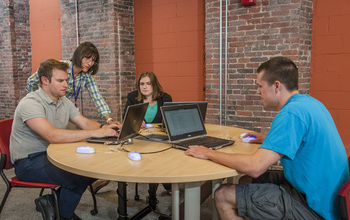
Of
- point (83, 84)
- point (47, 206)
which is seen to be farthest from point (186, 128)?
point (83, 84)

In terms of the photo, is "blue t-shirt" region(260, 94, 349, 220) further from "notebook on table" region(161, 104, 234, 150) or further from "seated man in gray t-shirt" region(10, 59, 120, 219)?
"seated man in gray t-shirt" region(10, 59, 120, 219)

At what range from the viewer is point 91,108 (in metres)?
5.17

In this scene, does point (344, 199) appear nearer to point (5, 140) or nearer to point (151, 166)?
point (151, 166)

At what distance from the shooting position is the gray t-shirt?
2.12 meters

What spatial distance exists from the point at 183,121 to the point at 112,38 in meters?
3.01

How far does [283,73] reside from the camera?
1.64 meters

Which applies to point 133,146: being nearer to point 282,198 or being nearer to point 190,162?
point 190,162

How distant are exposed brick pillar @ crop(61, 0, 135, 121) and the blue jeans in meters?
2.72

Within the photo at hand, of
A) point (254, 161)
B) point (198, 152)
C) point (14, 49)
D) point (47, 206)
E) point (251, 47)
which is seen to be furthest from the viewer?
point (14, 49)

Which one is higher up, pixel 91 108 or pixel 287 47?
pixel 287 47

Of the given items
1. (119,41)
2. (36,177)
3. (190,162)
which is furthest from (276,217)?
(119,41)

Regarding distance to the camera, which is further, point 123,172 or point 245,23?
point 245,23

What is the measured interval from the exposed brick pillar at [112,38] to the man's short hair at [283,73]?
347 centimetres

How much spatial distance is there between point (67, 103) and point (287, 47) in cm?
253
